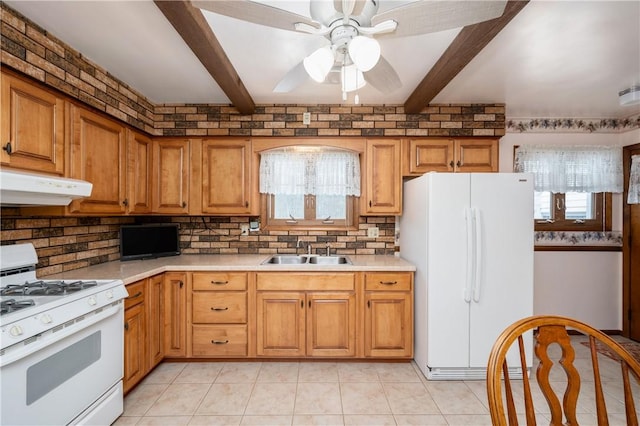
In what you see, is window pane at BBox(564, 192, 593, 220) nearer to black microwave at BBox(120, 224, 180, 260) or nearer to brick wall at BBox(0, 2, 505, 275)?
brick wall at BBox(0, 2, 505, 275)

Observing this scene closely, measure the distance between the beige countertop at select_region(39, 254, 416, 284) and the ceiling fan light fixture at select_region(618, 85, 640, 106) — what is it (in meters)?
2.28

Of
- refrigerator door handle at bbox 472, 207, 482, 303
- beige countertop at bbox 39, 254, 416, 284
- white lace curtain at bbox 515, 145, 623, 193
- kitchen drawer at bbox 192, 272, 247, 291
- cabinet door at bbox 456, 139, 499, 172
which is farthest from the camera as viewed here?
white lace curtain at bbox 515, 145, 623, 193

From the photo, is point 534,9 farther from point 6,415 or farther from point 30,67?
point 6,415

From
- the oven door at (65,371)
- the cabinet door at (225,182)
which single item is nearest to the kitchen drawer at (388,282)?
the cabinet door at (225,182)

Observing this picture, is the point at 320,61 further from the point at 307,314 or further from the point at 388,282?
the point at 307,314

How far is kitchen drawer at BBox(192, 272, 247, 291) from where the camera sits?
267 centimetres

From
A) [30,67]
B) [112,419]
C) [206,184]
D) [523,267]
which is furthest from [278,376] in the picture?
[30,67]

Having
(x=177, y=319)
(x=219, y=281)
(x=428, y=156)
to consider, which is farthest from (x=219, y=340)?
(x=428, y=156)

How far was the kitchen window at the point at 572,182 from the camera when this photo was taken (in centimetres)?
331

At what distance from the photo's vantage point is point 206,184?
3068 mm

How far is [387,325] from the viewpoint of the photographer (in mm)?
2664

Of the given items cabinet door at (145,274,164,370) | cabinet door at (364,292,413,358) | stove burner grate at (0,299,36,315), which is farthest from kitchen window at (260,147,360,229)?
stove burner grate at (0,299,36,315)

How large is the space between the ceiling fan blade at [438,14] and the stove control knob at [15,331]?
1948 mm

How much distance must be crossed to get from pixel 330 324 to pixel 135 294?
5.03ft
